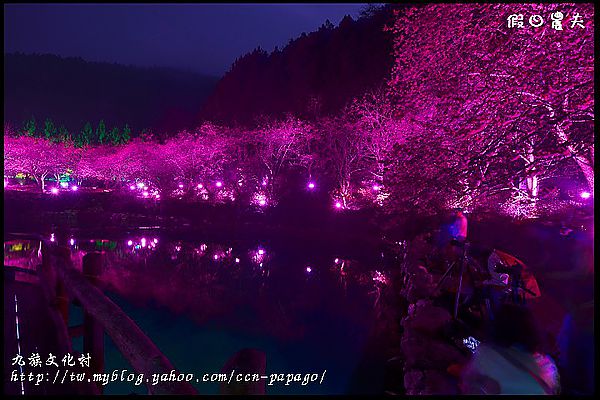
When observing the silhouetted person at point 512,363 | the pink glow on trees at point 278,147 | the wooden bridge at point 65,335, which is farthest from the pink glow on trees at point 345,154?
the silhouetted person at point 512,363

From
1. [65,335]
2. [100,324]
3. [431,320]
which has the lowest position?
[431,320]

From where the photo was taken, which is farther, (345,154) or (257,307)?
(345,154)

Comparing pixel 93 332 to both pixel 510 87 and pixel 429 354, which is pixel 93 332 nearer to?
pixel 429 354

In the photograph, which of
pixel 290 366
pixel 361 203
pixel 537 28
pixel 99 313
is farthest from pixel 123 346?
pixel 361 203

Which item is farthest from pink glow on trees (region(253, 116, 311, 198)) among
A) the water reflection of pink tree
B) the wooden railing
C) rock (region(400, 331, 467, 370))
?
the wooden railing

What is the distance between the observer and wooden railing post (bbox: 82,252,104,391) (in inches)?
150

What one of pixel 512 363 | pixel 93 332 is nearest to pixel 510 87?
pixel 512 363

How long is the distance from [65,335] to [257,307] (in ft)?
28.6

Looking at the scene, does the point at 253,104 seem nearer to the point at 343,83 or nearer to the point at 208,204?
the point at 343,83

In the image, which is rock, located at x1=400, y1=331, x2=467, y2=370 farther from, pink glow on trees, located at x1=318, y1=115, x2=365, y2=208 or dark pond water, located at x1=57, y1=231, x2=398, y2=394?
pink glow on trees, located at x1=318, y1=115, x2=365, y2=208

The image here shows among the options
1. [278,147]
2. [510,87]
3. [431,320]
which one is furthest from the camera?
[278,147]

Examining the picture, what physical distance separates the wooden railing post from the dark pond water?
455cm

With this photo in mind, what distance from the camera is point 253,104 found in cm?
5188

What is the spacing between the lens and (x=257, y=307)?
12531mm
